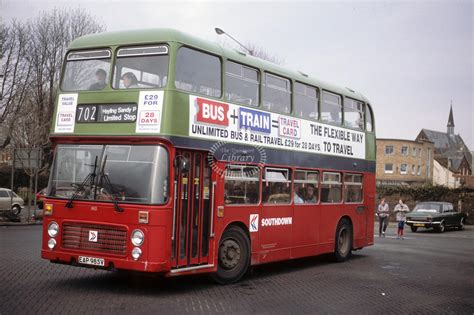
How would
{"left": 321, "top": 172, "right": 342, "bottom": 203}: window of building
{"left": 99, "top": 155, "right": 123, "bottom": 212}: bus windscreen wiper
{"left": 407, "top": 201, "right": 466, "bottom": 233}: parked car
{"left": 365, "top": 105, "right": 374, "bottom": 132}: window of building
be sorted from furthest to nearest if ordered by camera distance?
{"left": 407, "top": 201, "right": 466, "bottom": 233}: parked car → {"left": 365, "top": 105, "right": 374, "bottom": 132}: window of building → {"left": 321, "top": 172, "right": 342, "bottom": 203}: window of building → {"left": 99, "top": 155, "right": 123, "bottom": 212}: bus windscreen wiper

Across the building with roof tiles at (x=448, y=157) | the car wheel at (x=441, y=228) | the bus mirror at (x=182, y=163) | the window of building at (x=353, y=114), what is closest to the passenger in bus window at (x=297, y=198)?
the window of building at (x=353, y=114)

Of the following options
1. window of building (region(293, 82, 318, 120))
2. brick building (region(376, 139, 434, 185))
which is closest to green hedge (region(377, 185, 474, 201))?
window of building (region(293, 82, 318, 120))

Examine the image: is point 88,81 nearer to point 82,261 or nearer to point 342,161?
point 82,261

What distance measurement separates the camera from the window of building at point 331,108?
50.4 ft

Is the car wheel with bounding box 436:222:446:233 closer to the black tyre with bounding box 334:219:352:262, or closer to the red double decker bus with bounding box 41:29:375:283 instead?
the black tyre with bounding box 334:219:352:262

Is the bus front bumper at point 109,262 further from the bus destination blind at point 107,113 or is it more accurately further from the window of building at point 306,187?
the window of building at point 306,187

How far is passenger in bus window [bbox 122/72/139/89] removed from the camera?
1058cm

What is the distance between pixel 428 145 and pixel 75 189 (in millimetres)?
95736

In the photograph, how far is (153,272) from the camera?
10.1 m

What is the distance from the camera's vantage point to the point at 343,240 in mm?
16672

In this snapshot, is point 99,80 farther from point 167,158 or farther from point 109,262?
point 109,262

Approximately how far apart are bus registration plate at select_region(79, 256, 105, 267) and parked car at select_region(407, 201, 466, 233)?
27.8 meters

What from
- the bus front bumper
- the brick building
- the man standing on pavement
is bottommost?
the bus front bumper

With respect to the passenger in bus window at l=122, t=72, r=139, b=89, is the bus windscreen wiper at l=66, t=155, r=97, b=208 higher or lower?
lower
